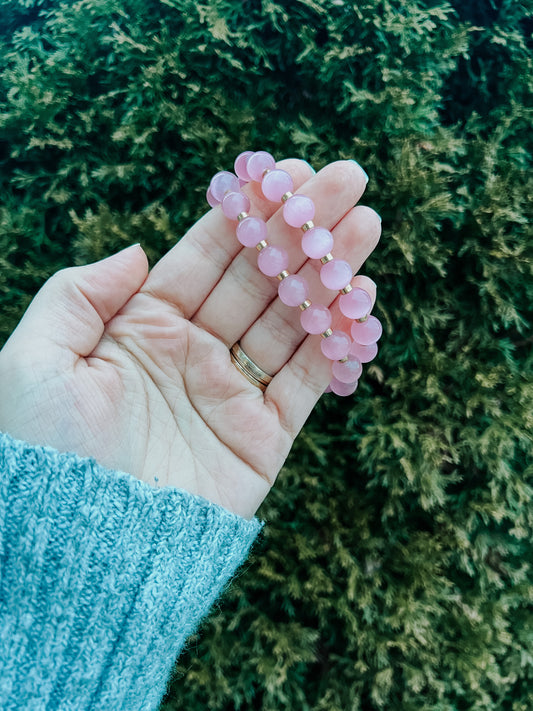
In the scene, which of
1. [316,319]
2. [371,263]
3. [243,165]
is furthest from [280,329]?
[243,165]

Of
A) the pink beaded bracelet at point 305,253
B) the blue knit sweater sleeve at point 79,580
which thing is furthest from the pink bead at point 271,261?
A: the blue knit sweater sleeve at point 79,580

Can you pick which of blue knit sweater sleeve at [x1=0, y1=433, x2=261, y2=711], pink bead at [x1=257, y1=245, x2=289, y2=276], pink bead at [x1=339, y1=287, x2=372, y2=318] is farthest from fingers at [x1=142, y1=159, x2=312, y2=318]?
blue knit sweater sleeve at [x1=0, y1=433, x2=261, y2=711]

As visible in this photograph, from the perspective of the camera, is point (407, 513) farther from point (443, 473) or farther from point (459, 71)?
point (459, 71)

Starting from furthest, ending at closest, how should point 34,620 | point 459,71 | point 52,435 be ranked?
point 459,71, point 52,435, point 34,620

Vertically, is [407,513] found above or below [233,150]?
below

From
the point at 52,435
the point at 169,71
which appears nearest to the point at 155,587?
the point at 52,435

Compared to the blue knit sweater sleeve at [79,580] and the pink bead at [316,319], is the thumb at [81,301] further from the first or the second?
the pink bead at [316,319]
